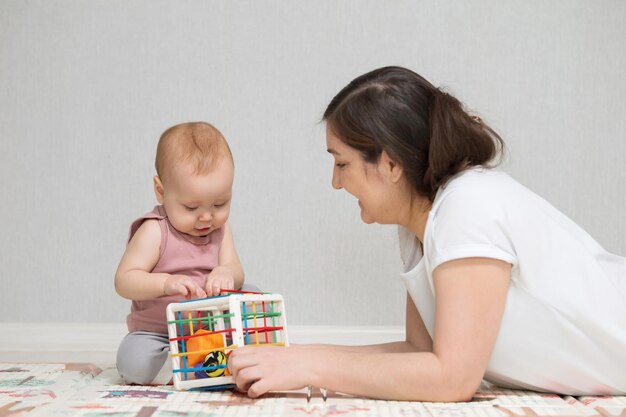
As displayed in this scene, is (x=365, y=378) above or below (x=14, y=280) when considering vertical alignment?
below

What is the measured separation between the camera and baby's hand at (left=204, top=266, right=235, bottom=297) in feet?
5.45

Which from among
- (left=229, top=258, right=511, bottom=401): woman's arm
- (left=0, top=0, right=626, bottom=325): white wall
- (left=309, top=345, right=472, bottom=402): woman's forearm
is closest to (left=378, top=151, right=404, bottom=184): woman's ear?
(left=229, top=258, right=511, bottom=401): woman's arm

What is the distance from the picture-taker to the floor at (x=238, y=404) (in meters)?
1.28

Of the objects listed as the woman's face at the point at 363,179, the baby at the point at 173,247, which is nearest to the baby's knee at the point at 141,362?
the baby at the point at 173,247

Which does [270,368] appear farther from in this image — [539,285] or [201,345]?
[539,285]

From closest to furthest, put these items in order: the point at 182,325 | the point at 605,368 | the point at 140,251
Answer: the point at 605,368, the point at 182,325, the point at 140,251

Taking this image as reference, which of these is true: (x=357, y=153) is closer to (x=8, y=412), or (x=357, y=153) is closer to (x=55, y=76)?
(x=8, y=412)

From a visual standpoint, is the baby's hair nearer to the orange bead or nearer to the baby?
the baby

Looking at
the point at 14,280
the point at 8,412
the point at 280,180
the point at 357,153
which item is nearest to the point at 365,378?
the point at 357,153

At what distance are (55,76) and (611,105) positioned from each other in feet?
6.53

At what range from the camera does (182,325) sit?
5.39 feet

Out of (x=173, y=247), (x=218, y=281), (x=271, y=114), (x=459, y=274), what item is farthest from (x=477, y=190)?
(x=271, y=114)

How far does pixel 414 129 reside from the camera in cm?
152

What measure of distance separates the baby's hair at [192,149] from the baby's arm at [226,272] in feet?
0.78
